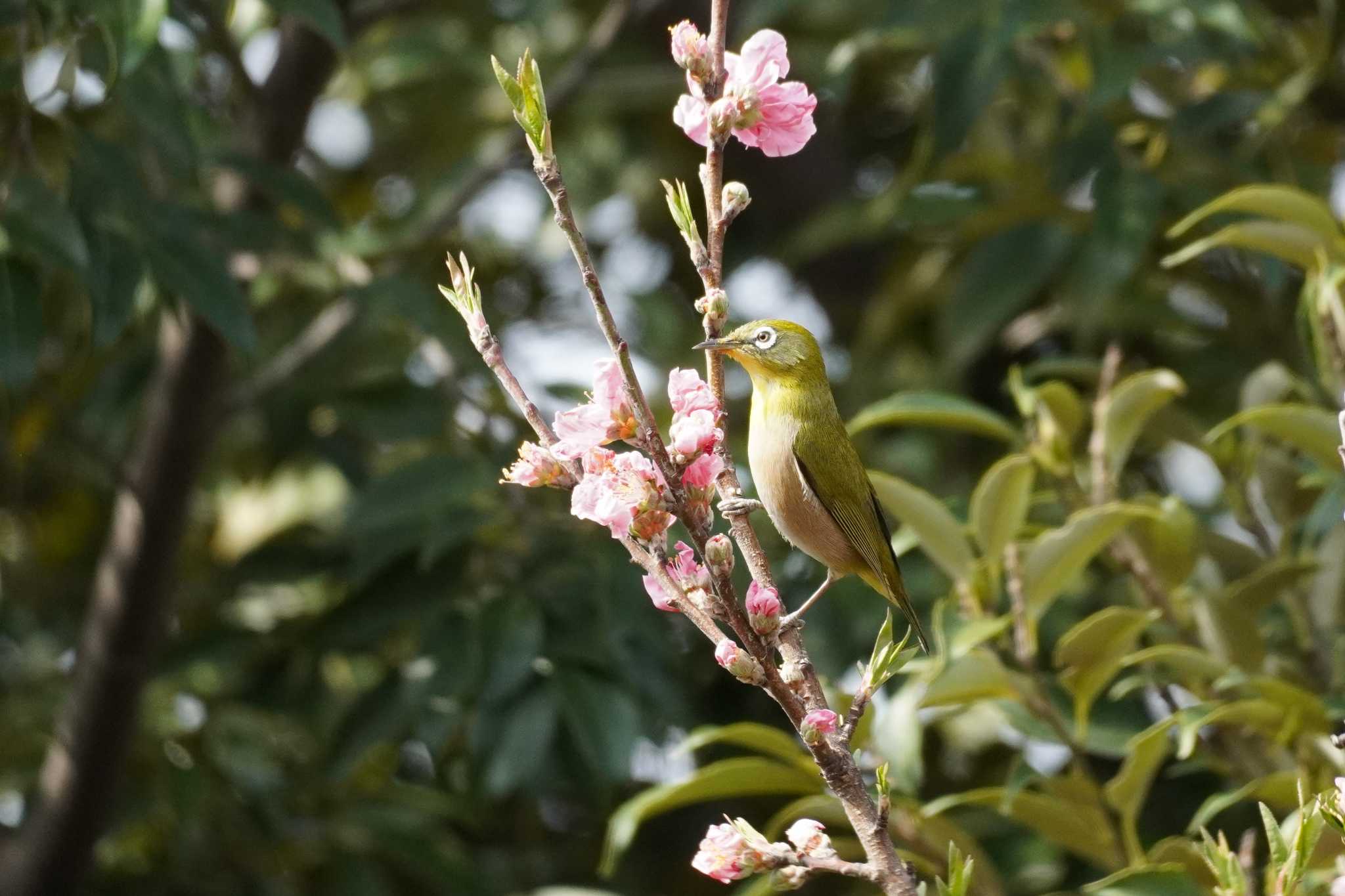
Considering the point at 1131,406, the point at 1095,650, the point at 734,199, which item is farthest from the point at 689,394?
the point at 1131,406

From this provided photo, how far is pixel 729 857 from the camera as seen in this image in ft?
4.58

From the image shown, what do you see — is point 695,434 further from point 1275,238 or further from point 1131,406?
point 1275,238

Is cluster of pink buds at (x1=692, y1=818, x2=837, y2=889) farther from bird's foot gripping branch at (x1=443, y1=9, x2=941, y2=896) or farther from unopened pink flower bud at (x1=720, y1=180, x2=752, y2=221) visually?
unopened pink flower bud at (x1=720, y1=180, x2=752, y2=221)

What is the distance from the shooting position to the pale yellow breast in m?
2.52

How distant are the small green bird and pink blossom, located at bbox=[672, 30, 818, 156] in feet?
2.82

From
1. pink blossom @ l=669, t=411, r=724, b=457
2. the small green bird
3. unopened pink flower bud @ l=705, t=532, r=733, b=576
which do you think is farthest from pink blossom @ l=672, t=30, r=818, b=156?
the small green bird

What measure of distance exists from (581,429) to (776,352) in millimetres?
1017

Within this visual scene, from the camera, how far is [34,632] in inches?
164

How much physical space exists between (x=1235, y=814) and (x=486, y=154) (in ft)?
8.96

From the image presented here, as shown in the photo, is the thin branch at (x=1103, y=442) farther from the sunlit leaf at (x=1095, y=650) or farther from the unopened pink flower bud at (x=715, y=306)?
the unopened pink flower bud at (x=715, y=306)

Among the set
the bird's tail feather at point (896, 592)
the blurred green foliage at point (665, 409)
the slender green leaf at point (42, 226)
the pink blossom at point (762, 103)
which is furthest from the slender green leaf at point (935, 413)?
the slender green leaf at point (42, 226)

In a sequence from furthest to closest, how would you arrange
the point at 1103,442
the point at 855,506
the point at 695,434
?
1. the point at 1103,442
2. the point at 855,506
3. the point at 695,434

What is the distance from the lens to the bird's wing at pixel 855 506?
8.32 feet

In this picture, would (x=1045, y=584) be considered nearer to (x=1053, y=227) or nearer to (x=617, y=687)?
(x=617, y=687)
